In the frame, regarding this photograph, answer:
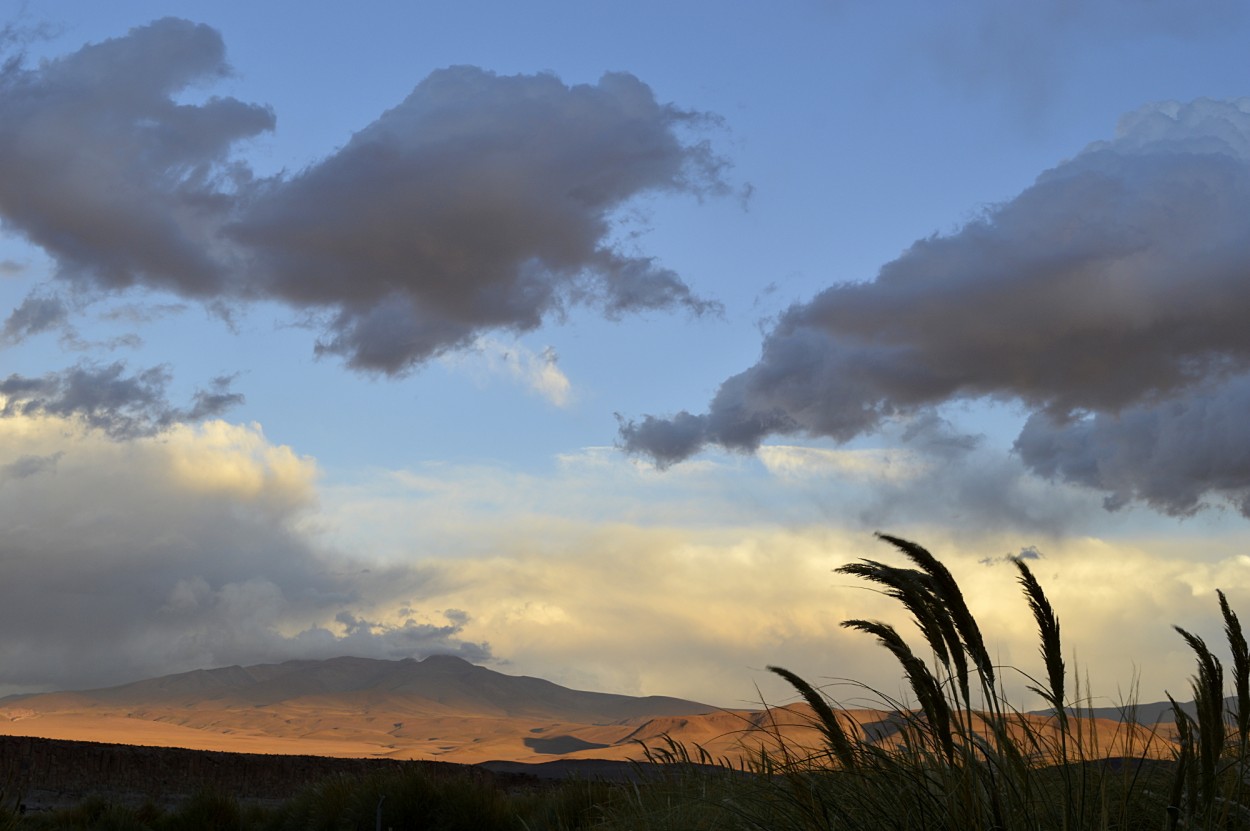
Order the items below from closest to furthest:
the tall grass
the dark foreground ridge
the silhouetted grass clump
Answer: the tall grass < the silhouetted grass clump < the dark foreground ridge

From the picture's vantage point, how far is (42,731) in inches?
5640

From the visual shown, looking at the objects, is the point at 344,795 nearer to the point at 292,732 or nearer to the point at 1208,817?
the point at 1208,817

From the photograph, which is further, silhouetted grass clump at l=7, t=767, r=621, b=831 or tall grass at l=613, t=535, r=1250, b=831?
silhouetted grass clump at l=7, t=767, r=621, b=831

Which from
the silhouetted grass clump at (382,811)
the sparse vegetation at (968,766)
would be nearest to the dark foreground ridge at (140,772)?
the silhouetted grass clump at (382,811)

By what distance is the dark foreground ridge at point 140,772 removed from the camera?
2677cm

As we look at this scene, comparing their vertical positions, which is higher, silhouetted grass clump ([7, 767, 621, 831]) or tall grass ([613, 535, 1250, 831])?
tall grass ([613, 535, 1250, 831])

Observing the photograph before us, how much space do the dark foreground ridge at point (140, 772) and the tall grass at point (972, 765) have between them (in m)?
20.8

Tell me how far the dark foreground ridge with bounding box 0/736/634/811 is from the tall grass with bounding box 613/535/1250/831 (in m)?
20.8

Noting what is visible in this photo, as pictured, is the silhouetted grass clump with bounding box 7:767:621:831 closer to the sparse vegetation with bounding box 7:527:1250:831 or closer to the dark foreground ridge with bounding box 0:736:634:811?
the sparse vegetation with bounding box 7:527:1250:831

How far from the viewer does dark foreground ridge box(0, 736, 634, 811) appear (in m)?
26.8

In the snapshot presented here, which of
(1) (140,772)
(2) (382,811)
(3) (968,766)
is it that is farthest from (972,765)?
(1) (140,772)

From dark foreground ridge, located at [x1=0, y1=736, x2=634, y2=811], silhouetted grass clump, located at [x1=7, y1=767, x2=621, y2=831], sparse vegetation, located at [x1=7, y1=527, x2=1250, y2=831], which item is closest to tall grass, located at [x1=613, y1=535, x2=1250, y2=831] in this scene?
sparse vegetation, located at [x1=7, y1=527, x2=1250, y2=831]

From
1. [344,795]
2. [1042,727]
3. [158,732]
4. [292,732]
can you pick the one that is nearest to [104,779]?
[344,795]

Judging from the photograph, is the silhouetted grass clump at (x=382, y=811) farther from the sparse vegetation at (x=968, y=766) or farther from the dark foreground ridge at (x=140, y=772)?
the dark foreground ridge at (x=140, y=772)
